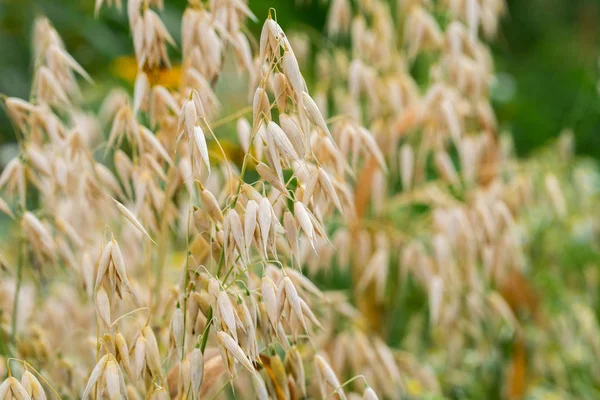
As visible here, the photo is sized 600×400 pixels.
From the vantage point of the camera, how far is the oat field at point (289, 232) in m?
0.71

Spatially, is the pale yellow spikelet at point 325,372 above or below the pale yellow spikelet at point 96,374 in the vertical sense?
below

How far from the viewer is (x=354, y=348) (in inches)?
45.1

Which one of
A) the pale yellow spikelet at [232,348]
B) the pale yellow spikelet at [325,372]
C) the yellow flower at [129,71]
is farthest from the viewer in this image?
the yellow flower at [129,71]

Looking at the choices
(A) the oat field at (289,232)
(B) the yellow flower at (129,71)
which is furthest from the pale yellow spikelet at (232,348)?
(B) the yellow flower at (129,71)

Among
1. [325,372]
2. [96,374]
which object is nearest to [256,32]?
[325,372]

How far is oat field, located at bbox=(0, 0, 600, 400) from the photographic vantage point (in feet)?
2.31

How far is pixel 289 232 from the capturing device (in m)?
0.72

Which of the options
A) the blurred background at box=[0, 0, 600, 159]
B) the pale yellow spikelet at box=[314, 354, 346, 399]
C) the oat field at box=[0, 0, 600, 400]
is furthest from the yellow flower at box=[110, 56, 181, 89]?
the pale yellow spikelet at box=[314, 354, 346, 399]

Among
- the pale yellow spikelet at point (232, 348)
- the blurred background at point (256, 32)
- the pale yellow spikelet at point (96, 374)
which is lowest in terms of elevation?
the blurred background at point (256, 32)

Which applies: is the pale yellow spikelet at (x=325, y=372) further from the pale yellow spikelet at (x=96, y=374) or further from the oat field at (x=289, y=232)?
the pale yellow spikelet at (x=96, y=374)

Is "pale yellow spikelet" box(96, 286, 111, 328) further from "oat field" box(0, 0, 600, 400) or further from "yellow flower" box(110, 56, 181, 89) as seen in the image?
"yellow flower" box(110, 56, 181, 89)

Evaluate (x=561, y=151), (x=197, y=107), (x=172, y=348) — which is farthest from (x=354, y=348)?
(x=561, y=151)

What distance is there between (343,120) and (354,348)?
0.35 metres

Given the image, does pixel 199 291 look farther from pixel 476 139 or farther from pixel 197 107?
pixel 476 139
